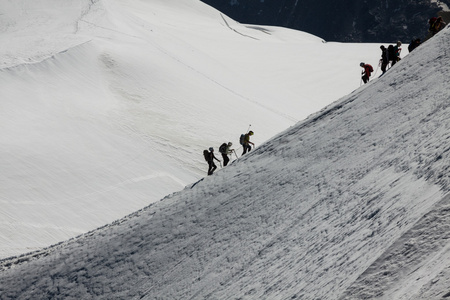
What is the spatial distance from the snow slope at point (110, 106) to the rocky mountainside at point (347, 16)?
71.3 m

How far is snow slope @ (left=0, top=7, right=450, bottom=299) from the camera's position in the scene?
8008 millimetres

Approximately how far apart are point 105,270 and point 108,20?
23.2 m

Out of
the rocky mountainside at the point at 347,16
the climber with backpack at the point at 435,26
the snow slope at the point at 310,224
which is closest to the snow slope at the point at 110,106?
the snow slope at the point at 310,224

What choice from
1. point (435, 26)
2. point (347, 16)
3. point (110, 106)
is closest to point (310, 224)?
point (435, 26)

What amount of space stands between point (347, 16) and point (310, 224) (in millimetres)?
109186

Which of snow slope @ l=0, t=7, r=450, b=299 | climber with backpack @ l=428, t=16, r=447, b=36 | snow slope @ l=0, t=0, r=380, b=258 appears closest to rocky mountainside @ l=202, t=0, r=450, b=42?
snow slope @ l=0, t=0, r=380, b=258

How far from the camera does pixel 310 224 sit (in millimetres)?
11078

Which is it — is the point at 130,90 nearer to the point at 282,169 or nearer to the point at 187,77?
the point at 187,77

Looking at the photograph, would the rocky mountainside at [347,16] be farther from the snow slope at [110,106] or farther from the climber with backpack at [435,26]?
the climber with backpack at [435,26]

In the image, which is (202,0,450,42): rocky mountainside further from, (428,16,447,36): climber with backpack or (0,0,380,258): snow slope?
(428,16,447,36): climber with backpack

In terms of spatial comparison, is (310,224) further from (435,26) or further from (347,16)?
(347,16)

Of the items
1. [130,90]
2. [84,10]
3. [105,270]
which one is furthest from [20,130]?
[84,10]

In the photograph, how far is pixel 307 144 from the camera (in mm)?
14555

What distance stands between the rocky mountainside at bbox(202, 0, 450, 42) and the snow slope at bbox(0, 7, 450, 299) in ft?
315
